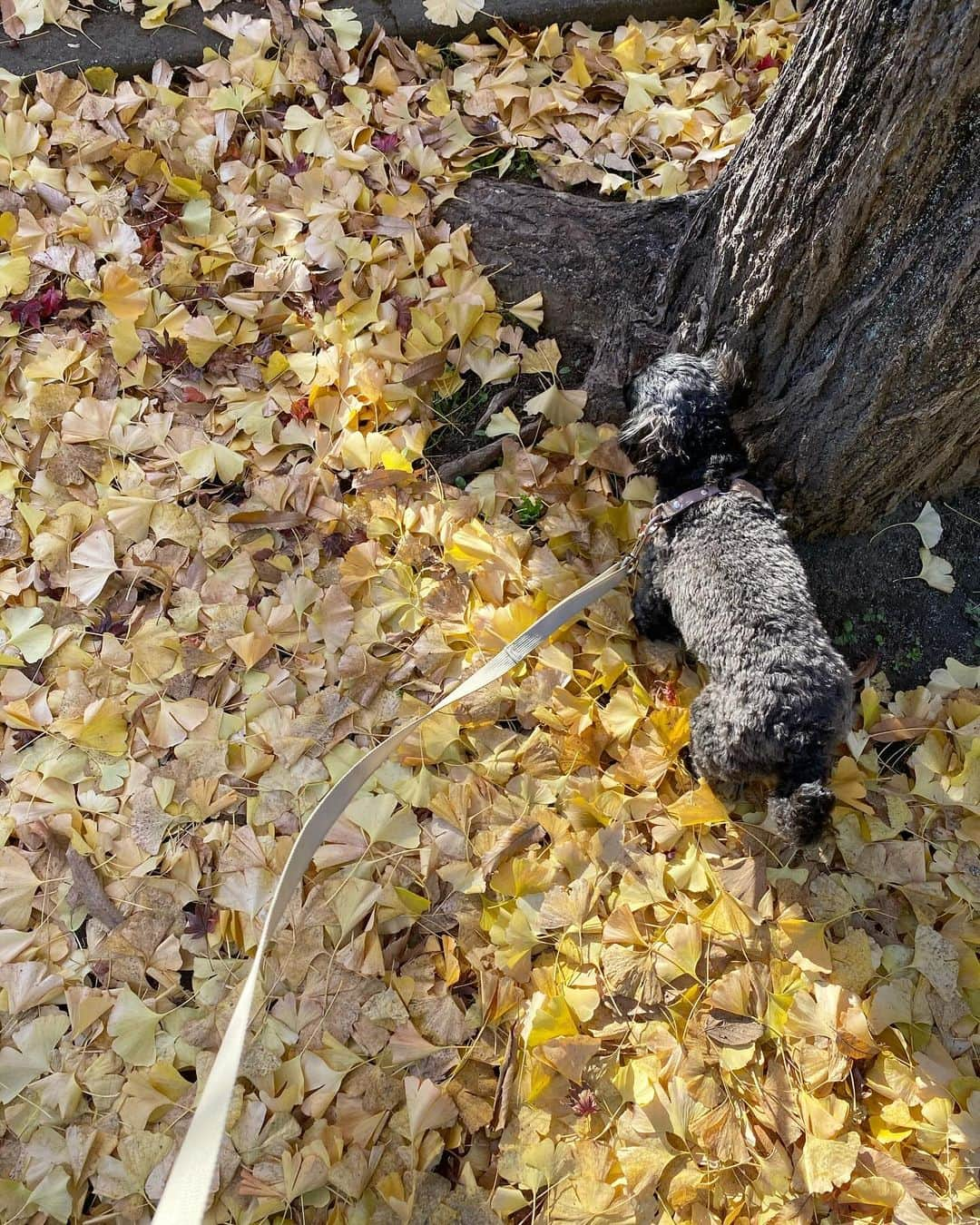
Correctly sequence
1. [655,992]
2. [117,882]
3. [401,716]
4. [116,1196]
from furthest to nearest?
[401,716]
[117,882]
[655,992]
[116,1196]

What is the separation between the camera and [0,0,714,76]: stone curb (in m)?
3.28

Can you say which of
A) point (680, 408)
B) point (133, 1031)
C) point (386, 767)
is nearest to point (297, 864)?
point (386, 767)

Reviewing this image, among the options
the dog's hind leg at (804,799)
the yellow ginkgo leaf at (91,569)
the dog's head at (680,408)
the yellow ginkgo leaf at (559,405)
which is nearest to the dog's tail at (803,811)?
the dog's hind leg at (804,799)

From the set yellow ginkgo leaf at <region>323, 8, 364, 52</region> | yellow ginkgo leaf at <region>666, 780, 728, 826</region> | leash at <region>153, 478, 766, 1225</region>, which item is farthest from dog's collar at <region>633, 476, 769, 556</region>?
yellow ginkgo leaf at <region>323, 8, 364, 52</region>

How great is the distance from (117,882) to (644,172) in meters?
2.95

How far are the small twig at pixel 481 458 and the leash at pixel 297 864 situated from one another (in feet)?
1.66

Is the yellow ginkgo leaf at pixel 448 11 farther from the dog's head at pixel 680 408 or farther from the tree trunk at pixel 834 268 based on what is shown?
the dog's head at pixel 680 408

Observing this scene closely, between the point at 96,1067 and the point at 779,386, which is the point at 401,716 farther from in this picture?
the point at 779,386

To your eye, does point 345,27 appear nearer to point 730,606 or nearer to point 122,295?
point 122,295

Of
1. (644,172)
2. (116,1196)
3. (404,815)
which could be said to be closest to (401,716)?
(404,815)

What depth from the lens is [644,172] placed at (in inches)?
125

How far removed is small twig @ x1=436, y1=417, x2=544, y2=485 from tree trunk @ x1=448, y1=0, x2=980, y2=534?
0.22 m

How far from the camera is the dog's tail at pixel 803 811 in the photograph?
201 centimetres

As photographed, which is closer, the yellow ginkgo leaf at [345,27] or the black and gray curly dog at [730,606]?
the black and gray curly dog at [730,606]
